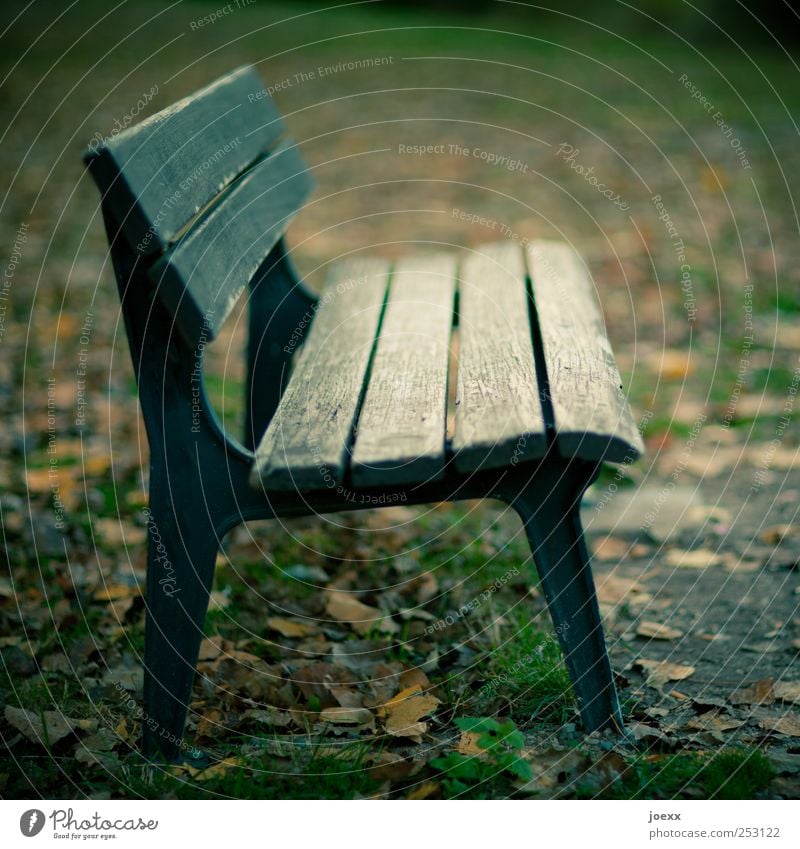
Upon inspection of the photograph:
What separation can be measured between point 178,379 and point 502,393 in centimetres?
55

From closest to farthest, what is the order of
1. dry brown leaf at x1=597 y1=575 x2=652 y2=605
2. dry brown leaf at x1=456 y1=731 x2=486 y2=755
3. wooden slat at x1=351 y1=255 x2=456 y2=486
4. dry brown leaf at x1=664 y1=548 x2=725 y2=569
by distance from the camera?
wooden slat at x1=351 y1=255 x2=456 y2=486, dry brown leaf at x1=456 y1=731 x2=486 y2=755, dry brown leaf at x1=597 y1=575 x2=652 y2=605, dry brown leaf at x1=664 y1=548 x2=725 y2=569

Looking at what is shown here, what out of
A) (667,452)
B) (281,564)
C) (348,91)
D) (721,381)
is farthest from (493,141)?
(281,564)

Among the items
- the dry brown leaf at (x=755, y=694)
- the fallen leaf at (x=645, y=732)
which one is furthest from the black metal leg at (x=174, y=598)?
the dry brown leaf at (x=755, y=694)

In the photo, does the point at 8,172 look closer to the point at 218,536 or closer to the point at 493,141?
the point at 493,141

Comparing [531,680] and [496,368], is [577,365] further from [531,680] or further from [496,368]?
[531,680]

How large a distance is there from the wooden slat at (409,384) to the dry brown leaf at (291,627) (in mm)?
653

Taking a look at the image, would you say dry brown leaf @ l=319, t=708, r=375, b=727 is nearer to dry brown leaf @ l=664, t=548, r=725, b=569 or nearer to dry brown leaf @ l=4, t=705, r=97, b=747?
dry brown leaf @ l=4, t=705, r=97, b=747

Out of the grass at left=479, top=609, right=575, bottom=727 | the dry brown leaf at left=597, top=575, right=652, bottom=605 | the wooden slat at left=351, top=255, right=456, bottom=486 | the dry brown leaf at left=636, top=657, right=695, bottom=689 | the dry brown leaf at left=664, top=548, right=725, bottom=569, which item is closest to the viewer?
the wooden slat at left=351, top=255, right=456, bottom=486

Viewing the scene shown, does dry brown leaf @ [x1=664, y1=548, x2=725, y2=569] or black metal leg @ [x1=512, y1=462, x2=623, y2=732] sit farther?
dry brown leaf @ [x1=664, y1=548, x2=725, y2=569]

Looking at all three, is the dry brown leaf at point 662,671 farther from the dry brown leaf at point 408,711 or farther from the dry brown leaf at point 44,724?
the dry brown leaf at point 44,724

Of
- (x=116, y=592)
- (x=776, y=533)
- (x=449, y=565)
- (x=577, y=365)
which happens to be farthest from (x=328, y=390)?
(x=776, y=533)

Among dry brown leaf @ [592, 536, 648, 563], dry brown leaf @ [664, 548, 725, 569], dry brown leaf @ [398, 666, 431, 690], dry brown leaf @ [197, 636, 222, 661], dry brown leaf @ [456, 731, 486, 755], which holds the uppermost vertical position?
dry brown leaf @ [592, 536, 648, 563]

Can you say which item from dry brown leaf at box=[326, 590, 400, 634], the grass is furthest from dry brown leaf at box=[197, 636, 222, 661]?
the grass

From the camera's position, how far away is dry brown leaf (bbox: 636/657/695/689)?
193cm
